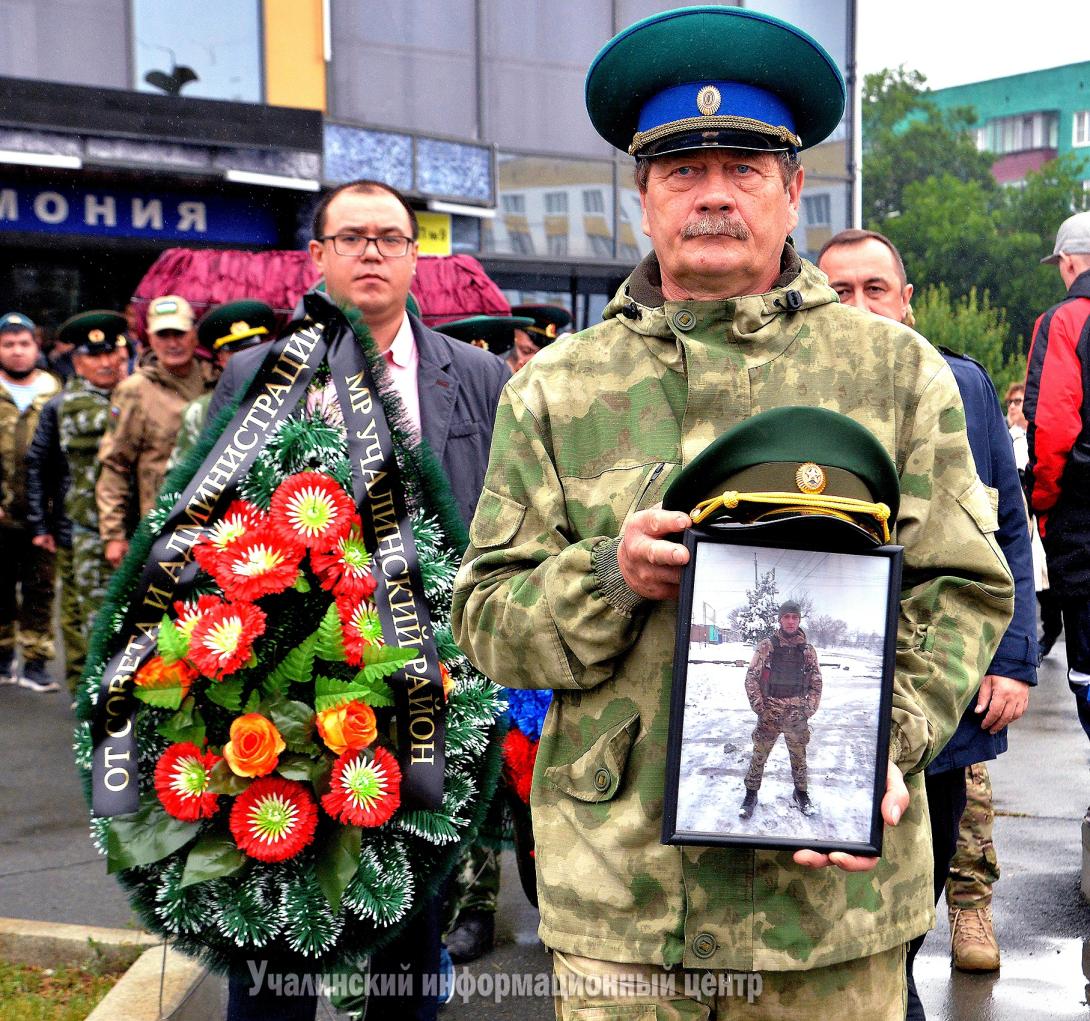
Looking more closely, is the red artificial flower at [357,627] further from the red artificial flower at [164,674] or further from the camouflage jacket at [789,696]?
the camouflage jacket at [789,696]

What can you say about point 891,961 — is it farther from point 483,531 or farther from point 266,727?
point 266,727

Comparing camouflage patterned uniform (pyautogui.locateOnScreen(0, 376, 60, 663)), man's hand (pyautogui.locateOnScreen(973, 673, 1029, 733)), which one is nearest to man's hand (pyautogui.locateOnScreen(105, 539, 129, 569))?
camouflage patterned uniform (pyautogui.locateOnScreen(0, 376, 60, 663))

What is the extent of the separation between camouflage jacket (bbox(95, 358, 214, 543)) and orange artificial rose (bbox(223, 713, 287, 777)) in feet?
13.8

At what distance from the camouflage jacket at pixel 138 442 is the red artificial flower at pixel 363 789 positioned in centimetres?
428

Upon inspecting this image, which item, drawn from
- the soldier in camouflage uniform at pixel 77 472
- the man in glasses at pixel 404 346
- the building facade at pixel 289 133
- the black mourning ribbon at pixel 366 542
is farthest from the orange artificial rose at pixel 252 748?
the building facade at pixel 289 133

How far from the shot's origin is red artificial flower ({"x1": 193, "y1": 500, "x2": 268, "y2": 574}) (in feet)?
10.2

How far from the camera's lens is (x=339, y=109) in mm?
16781

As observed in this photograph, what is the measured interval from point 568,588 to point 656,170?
2.19 ft

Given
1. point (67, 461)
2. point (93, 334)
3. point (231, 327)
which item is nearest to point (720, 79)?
point (231, 327)

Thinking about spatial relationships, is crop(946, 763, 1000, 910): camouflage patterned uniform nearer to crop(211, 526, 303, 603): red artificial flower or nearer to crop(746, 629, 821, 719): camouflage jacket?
crop(211, 526, 303, 603): red artificial flower

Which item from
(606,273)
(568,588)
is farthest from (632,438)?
(606,273)

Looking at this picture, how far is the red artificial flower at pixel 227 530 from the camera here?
3.10 metres

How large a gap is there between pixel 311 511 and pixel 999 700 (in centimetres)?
181

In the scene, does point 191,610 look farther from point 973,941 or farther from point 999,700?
point 973,941
